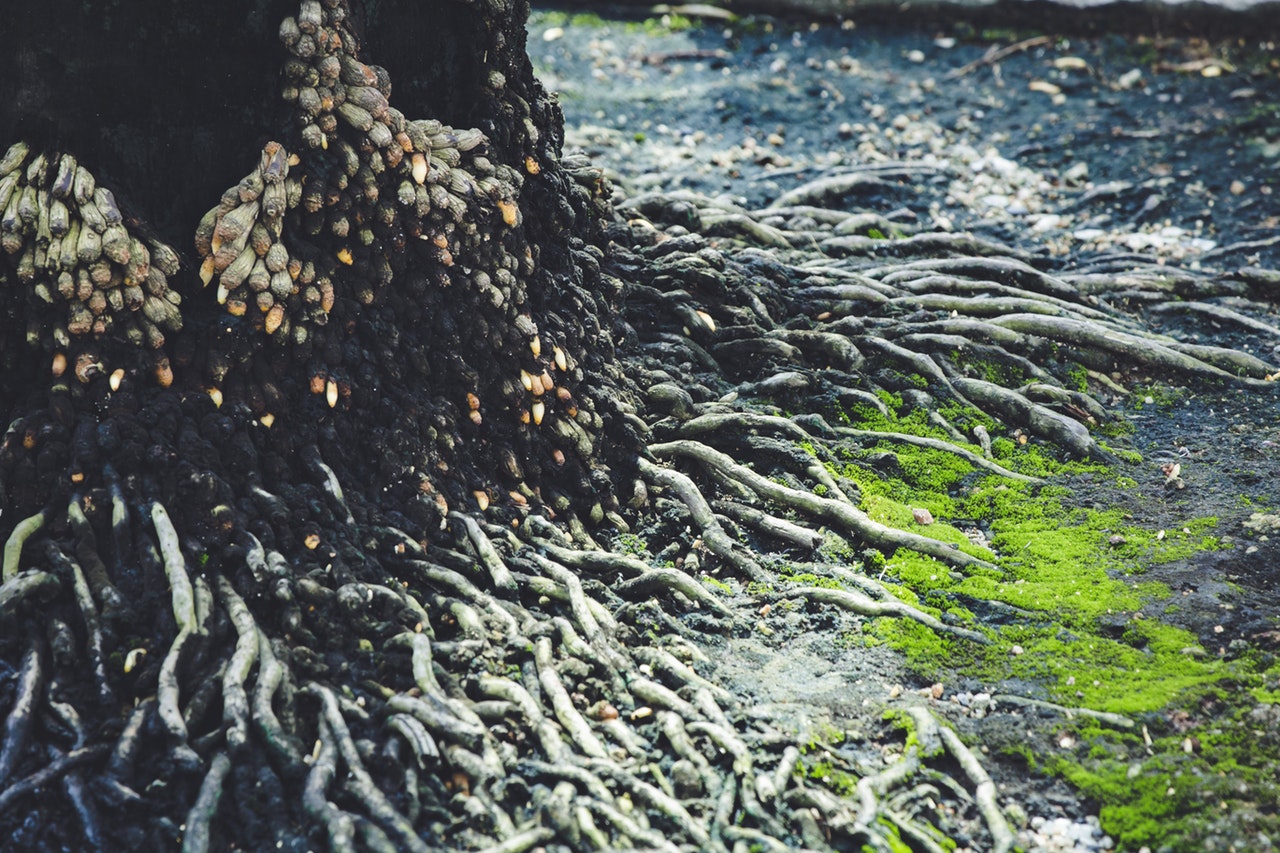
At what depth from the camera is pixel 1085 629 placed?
5109mm

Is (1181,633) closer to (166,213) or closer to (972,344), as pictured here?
(972,344)

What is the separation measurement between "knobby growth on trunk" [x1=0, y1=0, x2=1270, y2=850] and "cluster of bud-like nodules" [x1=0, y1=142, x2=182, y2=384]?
1 cm

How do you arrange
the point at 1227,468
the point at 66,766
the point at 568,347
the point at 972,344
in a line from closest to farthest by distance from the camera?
1. the point at 66,766
2. the point at 568,347
3. the point at 1227,468
4. the point at 972,344

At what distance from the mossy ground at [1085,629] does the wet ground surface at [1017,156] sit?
0.11m

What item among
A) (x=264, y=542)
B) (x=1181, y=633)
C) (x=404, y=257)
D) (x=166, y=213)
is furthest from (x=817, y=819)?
(x=166, y=213)

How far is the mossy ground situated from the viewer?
421 centimetres

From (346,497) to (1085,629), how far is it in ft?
11.1

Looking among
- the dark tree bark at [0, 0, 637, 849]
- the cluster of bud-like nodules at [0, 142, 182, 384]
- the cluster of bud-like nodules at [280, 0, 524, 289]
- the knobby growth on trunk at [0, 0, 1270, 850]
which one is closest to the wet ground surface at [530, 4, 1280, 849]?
the knobby growth on trunk at [0, 0, 1270, 850]

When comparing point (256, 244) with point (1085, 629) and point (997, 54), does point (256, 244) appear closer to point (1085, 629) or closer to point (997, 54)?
point (1085, 629)

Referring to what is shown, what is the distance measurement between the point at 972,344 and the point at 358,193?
13.9 feet

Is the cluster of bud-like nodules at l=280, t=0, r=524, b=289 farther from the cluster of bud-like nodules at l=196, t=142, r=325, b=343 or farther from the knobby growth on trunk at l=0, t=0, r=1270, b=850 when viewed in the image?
the cluster of bud-like nodules at l=196, t=142, r=325, b=343

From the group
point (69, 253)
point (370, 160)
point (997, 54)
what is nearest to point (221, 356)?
point (69, 253)

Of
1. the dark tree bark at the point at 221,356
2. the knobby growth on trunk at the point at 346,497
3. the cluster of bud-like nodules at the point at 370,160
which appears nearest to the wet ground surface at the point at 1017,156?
the knobby growth on trunk at the point at 346,497

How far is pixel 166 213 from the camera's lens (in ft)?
15.5
